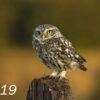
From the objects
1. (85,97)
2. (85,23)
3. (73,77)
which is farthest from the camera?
(85,23)

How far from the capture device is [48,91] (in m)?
5.08

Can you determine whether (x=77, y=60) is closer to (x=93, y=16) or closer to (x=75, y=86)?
(x=75, y=86)

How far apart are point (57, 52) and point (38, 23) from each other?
6141 millimetres

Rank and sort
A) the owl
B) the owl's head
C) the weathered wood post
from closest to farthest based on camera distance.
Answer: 1. the weathered wood post
2. the owl's head
3. the owl

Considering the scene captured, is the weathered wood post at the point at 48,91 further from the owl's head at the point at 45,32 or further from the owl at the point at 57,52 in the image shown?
the owl at the point at 57,52

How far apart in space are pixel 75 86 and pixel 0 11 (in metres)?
2.89

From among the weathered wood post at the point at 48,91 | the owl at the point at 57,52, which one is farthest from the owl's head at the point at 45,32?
the weathered wood post at the point at 48,91

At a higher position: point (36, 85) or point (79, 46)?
point (79, 46)

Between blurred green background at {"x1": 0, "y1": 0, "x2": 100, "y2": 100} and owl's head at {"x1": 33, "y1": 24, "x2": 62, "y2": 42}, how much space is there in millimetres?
4307

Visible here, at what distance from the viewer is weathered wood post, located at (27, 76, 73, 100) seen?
5.06 meters

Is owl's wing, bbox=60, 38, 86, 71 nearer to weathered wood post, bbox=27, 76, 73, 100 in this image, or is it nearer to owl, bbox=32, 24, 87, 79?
owl, bbox=32, 24, 87, 79

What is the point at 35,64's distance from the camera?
37.7 feet

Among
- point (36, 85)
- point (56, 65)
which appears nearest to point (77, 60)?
point (56, 65)

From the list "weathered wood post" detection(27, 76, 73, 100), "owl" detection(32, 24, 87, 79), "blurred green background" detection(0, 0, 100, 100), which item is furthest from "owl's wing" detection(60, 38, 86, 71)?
"blurred green background" detection(0, 0, 100, 100)
